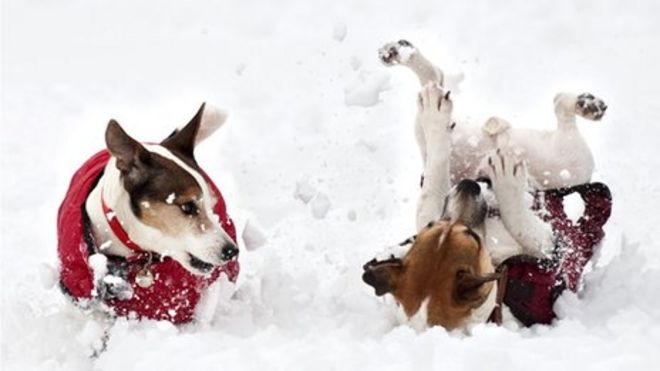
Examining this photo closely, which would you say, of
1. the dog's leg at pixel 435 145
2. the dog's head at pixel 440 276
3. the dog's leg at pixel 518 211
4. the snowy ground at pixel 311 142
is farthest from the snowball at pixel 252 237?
the dog's leg at pixel 518 211

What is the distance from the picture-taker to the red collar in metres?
4.42

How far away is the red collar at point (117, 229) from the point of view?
14.5 ft

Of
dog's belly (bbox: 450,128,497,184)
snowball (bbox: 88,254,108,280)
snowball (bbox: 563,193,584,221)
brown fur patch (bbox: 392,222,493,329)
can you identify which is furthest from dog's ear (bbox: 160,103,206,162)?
snowball (bbox: 563,193,584,221)

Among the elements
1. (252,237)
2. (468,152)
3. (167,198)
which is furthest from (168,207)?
(468,152)

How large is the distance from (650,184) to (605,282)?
1.32 metres

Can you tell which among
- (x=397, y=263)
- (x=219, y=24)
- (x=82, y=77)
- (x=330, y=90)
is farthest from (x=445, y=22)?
(x=397, y=263)

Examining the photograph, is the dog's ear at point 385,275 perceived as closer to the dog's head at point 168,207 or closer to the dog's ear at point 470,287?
the dog's ear at point 470,287

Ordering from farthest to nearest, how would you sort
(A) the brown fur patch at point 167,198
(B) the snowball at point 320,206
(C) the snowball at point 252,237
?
(B) the snowball at point 320,206 < (C) the snowball at point 252,237 < (A) the brown fur patch at point 167,198

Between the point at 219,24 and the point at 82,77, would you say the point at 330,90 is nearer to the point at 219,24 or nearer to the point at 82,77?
the point at 219,24

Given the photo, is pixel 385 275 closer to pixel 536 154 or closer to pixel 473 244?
pixel 473 244

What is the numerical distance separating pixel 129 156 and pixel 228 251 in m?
0.53

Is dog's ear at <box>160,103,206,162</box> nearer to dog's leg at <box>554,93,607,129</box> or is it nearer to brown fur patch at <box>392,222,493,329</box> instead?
brown fur patch at <box>392,222,493,329</box>

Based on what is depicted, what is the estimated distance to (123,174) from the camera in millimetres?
4336

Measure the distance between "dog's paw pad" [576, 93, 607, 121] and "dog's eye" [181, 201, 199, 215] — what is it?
5.57 ft
